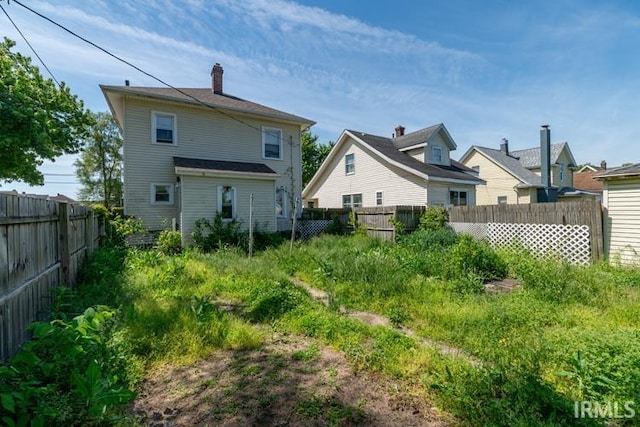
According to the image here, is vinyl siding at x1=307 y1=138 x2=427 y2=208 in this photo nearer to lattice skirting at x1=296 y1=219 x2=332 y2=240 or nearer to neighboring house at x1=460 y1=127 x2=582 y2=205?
lattice skirting at x1=296 y1=219 x2=332 y2=240

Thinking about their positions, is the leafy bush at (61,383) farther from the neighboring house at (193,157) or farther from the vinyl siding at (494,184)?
the vinyl siding at (494,184)

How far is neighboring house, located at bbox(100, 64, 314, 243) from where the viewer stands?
1238 cm

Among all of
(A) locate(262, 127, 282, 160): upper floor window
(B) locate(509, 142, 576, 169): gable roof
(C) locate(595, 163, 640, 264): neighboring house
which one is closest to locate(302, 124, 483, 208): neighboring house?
(A) locate(262, 127, 282, 160): upper floor window

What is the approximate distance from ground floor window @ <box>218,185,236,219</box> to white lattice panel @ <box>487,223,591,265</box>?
10.4 meters

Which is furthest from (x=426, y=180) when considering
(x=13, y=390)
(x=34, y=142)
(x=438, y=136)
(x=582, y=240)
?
(x=34, y=142)

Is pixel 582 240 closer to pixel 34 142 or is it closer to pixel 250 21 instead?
pixel 250 21

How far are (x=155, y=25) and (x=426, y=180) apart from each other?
12919 millimetres

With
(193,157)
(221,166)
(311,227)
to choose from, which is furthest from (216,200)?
(311,227)

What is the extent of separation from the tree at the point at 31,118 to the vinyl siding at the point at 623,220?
1929cm

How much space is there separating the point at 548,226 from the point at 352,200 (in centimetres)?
1223

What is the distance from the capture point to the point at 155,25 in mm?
7016

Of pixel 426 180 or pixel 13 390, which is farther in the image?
pixel 426 180

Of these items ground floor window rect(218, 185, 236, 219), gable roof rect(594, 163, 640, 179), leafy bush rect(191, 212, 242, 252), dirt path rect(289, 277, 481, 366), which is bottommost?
dirt path rect(289, 277, 481, 366)

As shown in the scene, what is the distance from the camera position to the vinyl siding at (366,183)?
16.5m
